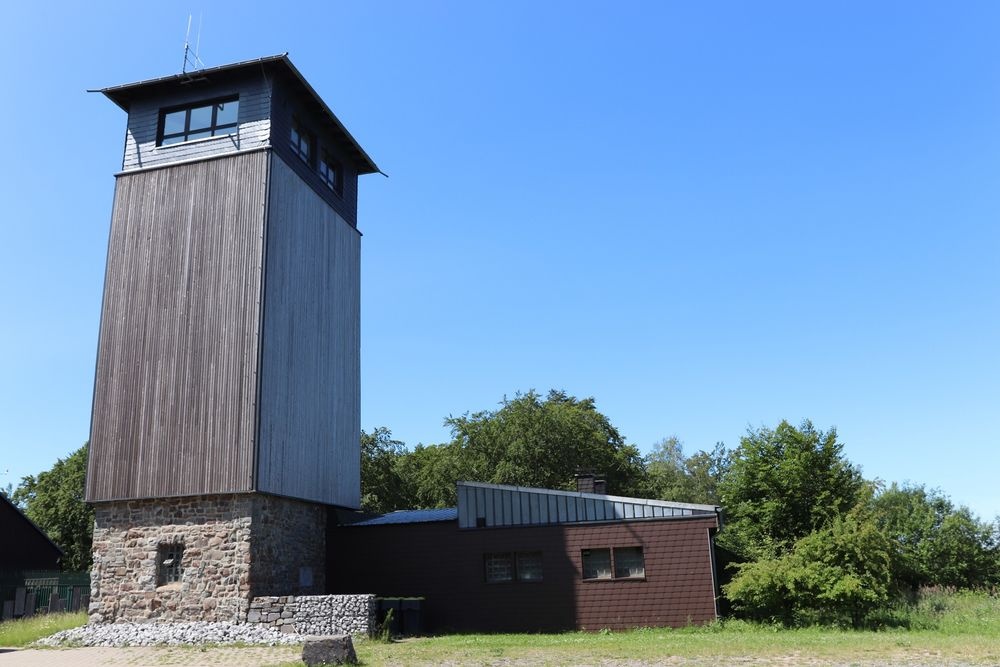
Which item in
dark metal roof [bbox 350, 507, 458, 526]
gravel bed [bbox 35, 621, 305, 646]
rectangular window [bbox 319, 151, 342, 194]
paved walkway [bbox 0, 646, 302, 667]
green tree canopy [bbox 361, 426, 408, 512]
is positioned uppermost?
rectangular window [bbox 319, 151, 342, 194]

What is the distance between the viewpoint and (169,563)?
20984mm

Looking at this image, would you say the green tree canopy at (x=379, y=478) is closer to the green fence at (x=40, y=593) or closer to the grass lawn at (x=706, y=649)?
the green fence at (x=40, y=593)

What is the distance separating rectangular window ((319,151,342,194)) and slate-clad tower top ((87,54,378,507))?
642mm

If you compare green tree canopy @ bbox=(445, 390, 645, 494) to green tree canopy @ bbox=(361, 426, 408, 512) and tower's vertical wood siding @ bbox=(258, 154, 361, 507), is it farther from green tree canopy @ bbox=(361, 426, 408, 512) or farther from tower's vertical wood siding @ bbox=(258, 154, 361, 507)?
tower's vertical wood siding @ bbox=(258, 154, 361, 507)

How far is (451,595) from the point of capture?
22875mm

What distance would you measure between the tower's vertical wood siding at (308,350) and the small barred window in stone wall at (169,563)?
117 inches

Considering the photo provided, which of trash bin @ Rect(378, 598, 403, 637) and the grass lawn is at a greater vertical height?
trash bin @ Rect(378, 598, 403, 637)

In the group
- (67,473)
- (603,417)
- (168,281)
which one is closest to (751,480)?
(168,281)

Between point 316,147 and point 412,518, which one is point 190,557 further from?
point 316,147

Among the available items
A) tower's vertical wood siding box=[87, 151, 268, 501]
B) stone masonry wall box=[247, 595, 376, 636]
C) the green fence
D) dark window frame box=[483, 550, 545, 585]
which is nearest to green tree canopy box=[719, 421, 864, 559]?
dark window frame box=[483, 550, 545, 585]

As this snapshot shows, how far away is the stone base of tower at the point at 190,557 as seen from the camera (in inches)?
798

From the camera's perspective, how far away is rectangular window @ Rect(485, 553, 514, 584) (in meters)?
22.8

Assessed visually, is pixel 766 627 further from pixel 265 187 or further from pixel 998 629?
pixel 265 187

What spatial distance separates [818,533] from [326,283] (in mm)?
16253
